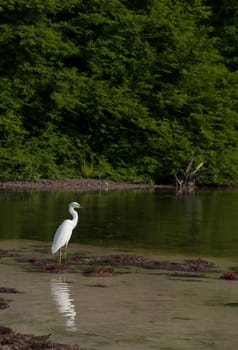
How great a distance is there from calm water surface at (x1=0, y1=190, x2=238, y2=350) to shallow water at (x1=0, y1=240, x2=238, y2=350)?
0.01 m

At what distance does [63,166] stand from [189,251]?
2147 cm

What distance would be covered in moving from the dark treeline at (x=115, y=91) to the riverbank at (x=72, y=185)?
84cm

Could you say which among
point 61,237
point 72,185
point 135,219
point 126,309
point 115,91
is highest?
point 115,91

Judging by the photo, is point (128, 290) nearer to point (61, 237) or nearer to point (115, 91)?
point (61, 237)

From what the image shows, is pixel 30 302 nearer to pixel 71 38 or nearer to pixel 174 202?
pixel 174 202

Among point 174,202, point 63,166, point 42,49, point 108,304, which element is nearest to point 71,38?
point 42,49

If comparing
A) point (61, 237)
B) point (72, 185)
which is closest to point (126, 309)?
point (61, 237)

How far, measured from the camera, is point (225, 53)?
4712 cm

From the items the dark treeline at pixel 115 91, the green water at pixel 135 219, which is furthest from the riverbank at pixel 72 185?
the green water at pixel 135 219

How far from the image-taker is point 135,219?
25.1 m

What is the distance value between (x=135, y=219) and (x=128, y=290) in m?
11.7

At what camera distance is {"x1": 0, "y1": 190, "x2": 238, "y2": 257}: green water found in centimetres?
1999

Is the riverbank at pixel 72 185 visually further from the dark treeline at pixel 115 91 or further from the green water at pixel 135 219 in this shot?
the green water at pixel 135 219

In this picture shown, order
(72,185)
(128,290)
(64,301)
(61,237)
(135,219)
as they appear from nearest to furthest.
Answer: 1. (64,301)
2. (128,290)
3. (61,237)
4. (135,219)
5. (72,185)
